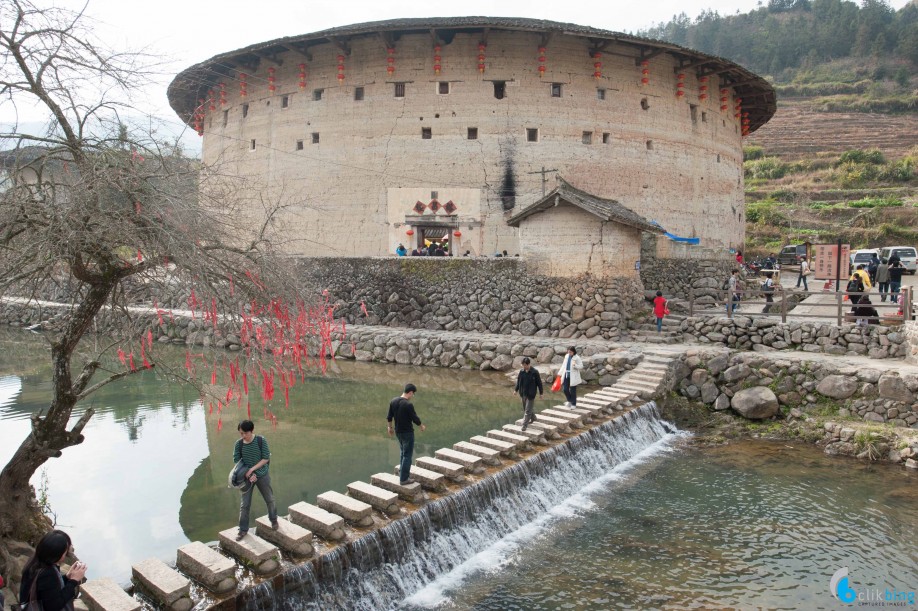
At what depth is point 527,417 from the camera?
9.08m

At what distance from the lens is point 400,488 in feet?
22.1

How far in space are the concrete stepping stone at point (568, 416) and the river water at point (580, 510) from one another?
34.8 inches

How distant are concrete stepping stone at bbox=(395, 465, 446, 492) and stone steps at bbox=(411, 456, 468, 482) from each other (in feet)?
0.35

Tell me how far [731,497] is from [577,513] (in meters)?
2.23

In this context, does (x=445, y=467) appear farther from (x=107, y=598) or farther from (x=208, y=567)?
(x=107, y=598)

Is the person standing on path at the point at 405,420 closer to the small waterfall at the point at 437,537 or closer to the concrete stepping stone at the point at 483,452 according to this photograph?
the small waterfall at the point at 437,537

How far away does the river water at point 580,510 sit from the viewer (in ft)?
20.1

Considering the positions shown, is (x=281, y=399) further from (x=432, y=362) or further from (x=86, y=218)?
(x=86, y=218)

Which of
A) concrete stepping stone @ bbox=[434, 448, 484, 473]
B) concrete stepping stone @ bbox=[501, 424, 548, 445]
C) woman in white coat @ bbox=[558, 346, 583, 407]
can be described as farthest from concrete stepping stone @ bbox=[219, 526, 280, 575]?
woman in white coat @ bbox=[558, 346, 583, 407]

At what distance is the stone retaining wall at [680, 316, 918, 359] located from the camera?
12.1m

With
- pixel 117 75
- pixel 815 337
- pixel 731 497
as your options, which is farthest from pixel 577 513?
pixel 815 337

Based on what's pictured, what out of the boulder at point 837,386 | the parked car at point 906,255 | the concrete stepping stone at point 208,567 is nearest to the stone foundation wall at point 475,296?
the boulder at point 837,386

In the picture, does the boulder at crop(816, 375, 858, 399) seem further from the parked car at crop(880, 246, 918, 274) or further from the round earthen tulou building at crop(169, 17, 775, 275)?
the parked car at crop(880, 246, 918, 274)

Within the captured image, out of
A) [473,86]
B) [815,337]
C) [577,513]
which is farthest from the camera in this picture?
[473,86]
